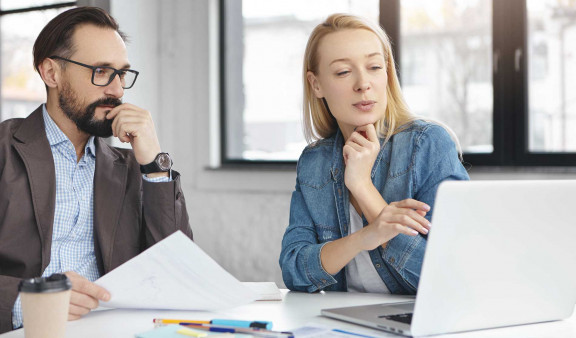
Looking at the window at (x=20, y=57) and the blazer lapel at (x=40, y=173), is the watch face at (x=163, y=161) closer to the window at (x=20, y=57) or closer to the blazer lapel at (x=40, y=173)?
the blazer lapel at (x=40, y=173)

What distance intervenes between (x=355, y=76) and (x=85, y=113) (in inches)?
28.5

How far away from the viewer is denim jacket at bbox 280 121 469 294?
141cm

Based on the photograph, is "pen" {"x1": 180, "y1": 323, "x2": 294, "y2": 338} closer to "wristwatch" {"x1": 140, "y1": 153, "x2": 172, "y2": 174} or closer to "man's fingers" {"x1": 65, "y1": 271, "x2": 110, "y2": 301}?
"man's fingers" {"x1": 65, "y1": 271, "x2": 110, "y2": 301}

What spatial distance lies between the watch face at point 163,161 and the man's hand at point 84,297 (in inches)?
22.2

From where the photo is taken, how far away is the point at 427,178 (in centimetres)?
147

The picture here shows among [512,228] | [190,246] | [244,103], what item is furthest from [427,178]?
[244,103]

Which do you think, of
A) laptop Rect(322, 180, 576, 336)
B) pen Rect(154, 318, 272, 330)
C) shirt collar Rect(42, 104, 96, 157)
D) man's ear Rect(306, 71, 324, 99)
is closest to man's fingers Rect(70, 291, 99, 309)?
pen Rect(154, 318, 272, 330)

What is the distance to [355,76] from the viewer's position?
1570 millimetres

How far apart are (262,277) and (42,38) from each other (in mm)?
1863

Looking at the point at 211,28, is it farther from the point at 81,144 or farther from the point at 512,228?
the point at 512,228

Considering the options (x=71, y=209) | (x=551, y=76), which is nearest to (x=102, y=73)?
(x=71, y=209)

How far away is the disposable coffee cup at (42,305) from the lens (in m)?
0.93

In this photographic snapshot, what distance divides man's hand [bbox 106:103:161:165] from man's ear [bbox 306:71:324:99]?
0.43m

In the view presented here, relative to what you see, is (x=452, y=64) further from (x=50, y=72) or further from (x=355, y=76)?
(x=50, y=72)
